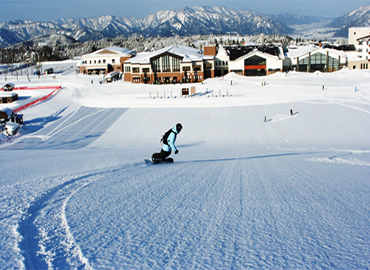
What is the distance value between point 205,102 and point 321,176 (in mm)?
29496

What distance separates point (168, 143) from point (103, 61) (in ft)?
233

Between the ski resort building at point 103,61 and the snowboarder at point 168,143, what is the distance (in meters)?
68.3

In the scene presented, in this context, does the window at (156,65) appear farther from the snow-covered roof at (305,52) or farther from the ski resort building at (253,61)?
the snow-covered roof at (305,52)

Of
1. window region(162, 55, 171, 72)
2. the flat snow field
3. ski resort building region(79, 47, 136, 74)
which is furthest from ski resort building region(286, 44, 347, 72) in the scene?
the flat snow field

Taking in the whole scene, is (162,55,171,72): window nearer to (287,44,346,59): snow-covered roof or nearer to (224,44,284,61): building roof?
(224,44,284,61): building roof

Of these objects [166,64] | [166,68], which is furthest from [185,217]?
[166,64]

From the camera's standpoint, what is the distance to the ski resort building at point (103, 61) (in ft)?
241

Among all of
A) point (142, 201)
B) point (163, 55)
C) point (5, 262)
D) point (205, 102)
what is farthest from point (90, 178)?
point (163, 55)

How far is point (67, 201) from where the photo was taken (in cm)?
470

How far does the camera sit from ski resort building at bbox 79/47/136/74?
73312 mm

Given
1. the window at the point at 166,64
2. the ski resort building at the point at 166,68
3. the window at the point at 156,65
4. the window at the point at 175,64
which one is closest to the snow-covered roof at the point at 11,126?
the ski resort building at the point at 166,68

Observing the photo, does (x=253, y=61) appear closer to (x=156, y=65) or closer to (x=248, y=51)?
(x=248, y=51)

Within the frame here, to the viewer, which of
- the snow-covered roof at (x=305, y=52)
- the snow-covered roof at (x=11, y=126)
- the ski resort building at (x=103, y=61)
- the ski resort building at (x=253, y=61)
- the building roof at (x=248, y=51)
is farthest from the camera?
the ski resort building at (x=103, y=61)

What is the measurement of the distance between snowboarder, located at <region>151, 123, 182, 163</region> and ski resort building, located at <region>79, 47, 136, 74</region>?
6832 cm
